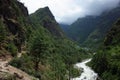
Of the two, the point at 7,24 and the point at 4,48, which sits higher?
the point at 7,24

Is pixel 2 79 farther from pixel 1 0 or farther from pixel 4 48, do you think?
pixel 1 0

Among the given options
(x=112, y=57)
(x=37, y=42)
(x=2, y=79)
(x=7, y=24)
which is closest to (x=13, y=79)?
(x=2, y=79)

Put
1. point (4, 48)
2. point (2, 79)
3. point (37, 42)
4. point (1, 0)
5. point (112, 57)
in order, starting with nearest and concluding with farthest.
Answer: point (2, 79) < point (37, 42) < point (4, 48) < point (1, 0) < point (112, 57)

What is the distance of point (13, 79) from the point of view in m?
68.1

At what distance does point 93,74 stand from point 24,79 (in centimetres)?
10744

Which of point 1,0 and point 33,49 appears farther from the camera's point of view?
point 1,0

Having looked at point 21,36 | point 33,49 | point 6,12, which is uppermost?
point 6,12

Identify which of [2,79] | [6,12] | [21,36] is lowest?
[2,79]

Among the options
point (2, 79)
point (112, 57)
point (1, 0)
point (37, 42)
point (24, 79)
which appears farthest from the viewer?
point (112, 57)

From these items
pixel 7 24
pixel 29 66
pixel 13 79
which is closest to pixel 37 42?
pixel 29 66

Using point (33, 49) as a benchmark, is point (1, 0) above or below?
above

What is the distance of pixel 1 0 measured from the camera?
134 m

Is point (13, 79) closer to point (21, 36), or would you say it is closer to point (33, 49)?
point (33, 49)

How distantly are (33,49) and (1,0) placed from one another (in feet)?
149
